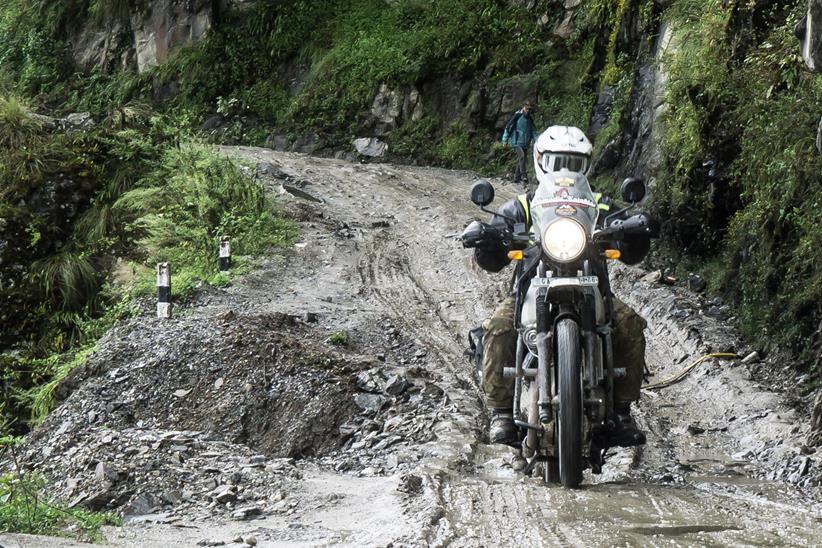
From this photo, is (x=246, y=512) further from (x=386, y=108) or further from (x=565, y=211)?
(x=386, y=108)

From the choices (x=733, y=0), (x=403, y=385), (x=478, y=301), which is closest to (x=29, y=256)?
(x=478, y=301)

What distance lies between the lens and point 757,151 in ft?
36.9

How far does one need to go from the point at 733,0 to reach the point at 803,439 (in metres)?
7.21

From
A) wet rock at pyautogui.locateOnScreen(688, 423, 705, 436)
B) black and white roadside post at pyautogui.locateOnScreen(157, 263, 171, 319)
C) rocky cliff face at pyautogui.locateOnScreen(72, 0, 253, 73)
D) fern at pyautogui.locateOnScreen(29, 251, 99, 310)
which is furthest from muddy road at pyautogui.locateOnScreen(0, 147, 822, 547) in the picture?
rocky cliff face at pyautogui.locateOnScreen(72, 0, 253, 73)

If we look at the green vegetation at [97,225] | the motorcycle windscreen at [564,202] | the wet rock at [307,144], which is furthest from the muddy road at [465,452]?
the wet rock at [307,144]

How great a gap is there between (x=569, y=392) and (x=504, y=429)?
0.87m

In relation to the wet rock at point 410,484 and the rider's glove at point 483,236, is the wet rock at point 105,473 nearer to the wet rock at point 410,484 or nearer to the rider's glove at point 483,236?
the wet rock at point 410,484

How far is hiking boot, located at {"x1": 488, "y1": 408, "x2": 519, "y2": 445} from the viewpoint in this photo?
7.15 meters

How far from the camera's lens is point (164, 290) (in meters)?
12.6

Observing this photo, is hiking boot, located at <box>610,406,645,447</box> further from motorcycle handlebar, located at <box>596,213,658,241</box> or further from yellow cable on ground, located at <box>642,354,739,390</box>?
yellow cable on ground, located at <box>642,354,739,390</box>

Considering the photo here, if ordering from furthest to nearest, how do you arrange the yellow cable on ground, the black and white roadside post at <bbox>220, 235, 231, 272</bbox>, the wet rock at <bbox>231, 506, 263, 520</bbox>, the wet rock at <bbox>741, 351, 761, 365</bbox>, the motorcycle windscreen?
the black and white roadside post at <bbox>220, 235, 231, 272</bbox> < the yellow cable on ground < the wet rock at <bbox>741, 351, 761, 365</bbox> < the motorcycle windscreen < the wet rock at <bbox>231, 506, 263, 520</bbox>

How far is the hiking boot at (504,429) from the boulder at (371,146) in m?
19.8

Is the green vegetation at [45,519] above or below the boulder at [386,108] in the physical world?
below

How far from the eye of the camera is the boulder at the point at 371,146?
26.7 metres
